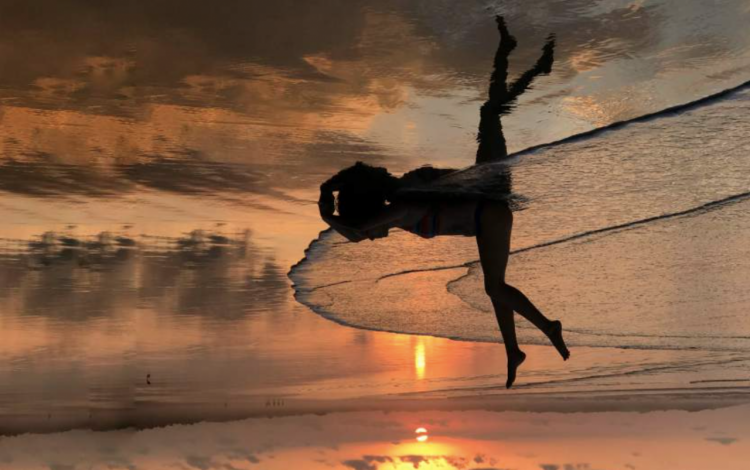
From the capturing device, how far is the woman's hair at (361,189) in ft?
12.0

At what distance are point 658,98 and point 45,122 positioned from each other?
8.94 feet

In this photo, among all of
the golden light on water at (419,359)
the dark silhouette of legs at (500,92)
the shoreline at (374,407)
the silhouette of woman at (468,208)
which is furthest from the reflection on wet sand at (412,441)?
the dark silhouette of legs at (500,92)

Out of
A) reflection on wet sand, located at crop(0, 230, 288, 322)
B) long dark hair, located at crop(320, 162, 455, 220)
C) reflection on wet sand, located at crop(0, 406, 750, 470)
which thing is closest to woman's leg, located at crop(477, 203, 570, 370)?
long dark hair, located at crop(320, 162, 455, 220)

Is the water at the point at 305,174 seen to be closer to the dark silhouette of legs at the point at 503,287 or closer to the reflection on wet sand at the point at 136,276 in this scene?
the reflection on wet sand at the point at 136,276

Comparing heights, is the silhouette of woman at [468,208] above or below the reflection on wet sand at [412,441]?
above

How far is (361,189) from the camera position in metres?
3.78

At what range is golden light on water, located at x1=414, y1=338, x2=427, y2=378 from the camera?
23.9 feet

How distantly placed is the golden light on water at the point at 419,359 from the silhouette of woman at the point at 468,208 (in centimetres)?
324

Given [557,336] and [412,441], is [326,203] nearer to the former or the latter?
[557,336]

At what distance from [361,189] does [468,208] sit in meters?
0.54

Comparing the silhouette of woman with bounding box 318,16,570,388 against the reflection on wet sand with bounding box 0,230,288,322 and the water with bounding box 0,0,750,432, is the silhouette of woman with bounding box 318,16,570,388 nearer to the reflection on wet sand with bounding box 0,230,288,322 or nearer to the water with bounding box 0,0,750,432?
the water with bounding box 0,0,750,432

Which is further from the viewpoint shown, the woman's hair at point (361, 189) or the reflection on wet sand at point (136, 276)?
the reflection on wet sand at point (136, 276)

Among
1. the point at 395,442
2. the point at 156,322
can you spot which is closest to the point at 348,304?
the point at 156,322

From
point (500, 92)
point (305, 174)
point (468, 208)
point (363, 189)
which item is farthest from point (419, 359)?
point (500, 92)
